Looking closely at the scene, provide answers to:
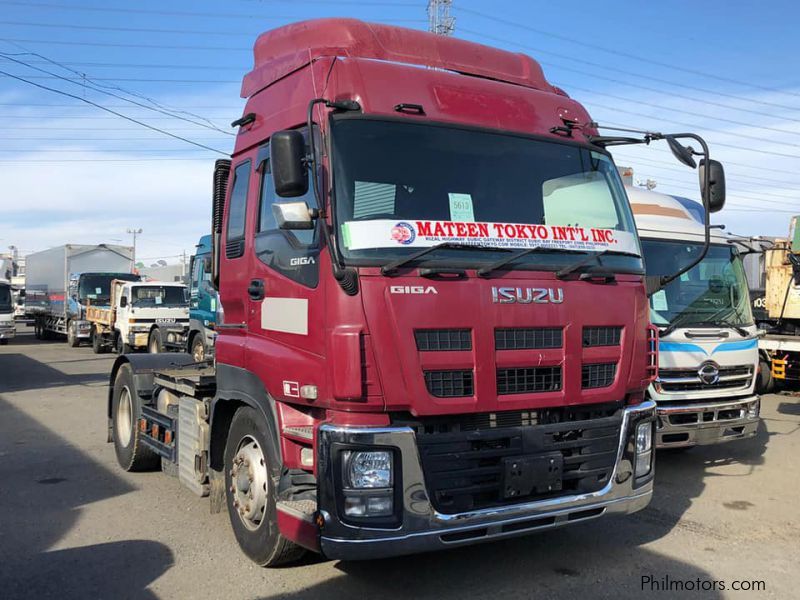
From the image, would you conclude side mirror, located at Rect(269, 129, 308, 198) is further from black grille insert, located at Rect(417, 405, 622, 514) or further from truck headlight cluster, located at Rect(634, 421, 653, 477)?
truck headlight cluster, located at Rect(634, 421, 653, 477)

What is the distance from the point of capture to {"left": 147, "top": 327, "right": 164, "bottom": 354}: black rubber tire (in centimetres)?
1983

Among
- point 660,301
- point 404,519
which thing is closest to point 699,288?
point 660,301

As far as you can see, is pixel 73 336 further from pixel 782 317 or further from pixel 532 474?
pixel 532 474

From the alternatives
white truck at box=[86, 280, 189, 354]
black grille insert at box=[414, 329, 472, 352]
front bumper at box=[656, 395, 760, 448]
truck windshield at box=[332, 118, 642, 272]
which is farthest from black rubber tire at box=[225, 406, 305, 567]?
white truck at box=[86, 280, 189, 354]

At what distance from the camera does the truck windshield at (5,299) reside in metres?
25.6

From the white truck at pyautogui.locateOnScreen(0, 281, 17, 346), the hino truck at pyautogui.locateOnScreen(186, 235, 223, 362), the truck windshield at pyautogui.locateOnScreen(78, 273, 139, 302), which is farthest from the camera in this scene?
the truck windshield at pyautogui.locateOnScreen(78, 273, 139, 302)

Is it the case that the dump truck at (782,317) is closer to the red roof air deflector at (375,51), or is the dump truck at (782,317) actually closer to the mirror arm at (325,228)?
the red roof air deflector at (375,51)

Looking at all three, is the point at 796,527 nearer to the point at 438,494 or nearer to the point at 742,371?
the point at 742,371

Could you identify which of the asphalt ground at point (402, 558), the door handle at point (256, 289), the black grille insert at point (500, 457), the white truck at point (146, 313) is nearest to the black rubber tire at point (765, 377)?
the asphalt ground at point (402, 558)

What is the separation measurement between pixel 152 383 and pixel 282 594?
3.65 metres

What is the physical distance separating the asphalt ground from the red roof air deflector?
327 cm

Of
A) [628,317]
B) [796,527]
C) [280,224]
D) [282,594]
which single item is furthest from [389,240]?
[796,527]

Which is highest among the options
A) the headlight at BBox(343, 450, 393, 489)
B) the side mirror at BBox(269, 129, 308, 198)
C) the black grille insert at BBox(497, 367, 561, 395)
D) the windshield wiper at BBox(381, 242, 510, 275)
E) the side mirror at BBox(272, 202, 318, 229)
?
the side mirror at BBox(269, 129, 308, 198)

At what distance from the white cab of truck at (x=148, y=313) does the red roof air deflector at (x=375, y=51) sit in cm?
1566
